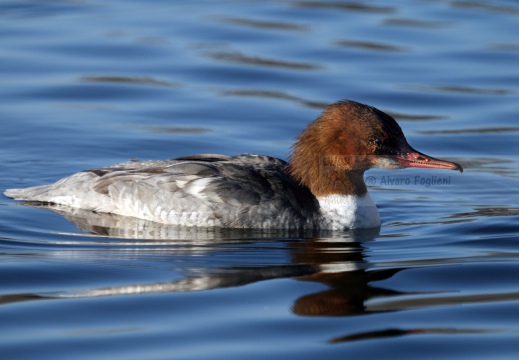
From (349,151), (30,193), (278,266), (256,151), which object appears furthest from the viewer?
(256,151)

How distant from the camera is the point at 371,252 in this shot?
31.1 ft

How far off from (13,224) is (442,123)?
20.8ft

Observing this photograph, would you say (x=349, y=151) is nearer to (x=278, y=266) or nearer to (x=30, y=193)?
(x=278, y=266)

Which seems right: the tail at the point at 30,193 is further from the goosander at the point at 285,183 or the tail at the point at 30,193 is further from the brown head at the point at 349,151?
the brown head at the point at 349,151

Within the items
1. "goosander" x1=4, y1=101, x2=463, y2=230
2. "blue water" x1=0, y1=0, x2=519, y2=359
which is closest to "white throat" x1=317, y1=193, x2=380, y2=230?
"goosander" x1=4, y1=101, x2=463, y2=230

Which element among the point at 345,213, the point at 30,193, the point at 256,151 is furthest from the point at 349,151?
the point at 30,193

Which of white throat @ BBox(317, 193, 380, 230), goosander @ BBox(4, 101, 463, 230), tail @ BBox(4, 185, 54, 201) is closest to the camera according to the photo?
goosander @ BBox(4, 101, 463, 230)

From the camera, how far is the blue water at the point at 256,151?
291 inches

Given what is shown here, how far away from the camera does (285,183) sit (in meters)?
10.3

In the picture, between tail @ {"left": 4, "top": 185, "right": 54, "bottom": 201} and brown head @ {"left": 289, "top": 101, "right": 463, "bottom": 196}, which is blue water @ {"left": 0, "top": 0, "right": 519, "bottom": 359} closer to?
tail @ {"left": 4, "top": 185, "right": 54, "bottom": 201}

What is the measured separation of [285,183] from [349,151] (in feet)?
2.22

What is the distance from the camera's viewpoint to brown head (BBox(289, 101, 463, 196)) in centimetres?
1014

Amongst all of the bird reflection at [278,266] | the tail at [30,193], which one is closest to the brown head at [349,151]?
the bird reflection at [278,266]

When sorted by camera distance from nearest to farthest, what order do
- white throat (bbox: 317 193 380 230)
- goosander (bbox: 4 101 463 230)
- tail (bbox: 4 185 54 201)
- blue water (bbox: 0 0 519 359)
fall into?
blue water (bbox: 0 0 519 359)
goosander (bbox: 4 101 463 230)
white throat (bbox: 317 193 380 230)
tail (bbox: 4 185 54 201)
